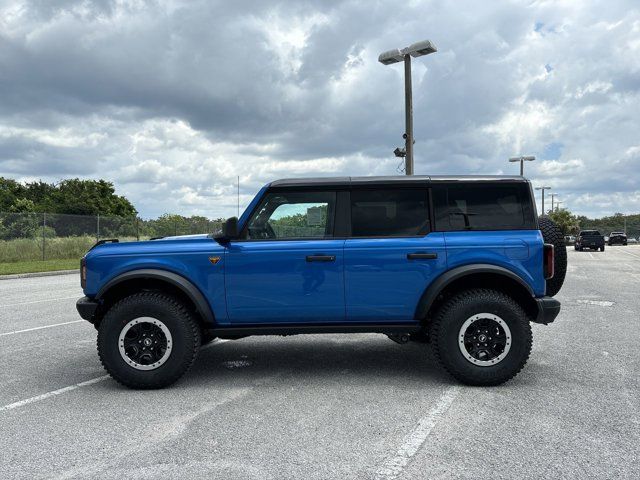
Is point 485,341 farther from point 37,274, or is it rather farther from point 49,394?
point 37,274

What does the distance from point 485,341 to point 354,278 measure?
130cm

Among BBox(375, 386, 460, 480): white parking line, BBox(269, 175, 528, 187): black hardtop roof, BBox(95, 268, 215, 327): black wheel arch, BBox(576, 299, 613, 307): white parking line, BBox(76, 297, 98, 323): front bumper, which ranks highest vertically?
BBox(269, 175, 528, 187): black hardtop roof

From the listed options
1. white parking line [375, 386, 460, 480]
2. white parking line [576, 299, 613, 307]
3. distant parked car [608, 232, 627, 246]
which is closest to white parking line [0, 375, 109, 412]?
white parking line [375, 386, 460, 480]

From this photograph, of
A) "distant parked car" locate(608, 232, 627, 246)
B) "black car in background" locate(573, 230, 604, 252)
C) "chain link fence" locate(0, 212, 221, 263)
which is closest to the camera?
"chain link fence" locate(0, 212, 221, 263)

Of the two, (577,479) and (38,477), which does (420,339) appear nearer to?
(577,479)

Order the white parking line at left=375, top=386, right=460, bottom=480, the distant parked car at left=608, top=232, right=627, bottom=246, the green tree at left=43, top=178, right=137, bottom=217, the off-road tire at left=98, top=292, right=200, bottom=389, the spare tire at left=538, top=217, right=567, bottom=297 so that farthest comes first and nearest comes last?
the green tree at left=43, top=178, right=137, bottom=217 → the distant parked car at left=608, top=232, right=627, bottom=246 → the spare tire at left=538, top=217, right=567, bottom=297 → the off-road tire at left=98, top=292, right=200, bottom=389 → the white parking line at left=375, top=386, right=460, bottom=480

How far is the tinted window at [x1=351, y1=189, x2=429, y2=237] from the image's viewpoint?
16.6ft

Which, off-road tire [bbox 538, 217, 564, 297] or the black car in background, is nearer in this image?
off-road tire [bbox 538, 217, 564, 297]

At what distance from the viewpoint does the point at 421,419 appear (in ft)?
13.4

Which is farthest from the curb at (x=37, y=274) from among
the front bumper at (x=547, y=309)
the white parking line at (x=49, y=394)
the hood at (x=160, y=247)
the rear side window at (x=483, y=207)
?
the front bumper at (x=547, y=309)

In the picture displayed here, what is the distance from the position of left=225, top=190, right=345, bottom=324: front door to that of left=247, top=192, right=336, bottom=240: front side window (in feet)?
0.20

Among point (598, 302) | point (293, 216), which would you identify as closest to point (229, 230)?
point (293, 216)

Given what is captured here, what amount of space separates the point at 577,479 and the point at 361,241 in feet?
8.41

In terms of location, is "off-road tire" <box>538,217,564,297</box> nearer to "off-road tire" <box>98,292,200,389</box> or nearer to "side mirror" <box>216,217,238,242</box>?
"side mirror" <box>216,217,238,242</box>
